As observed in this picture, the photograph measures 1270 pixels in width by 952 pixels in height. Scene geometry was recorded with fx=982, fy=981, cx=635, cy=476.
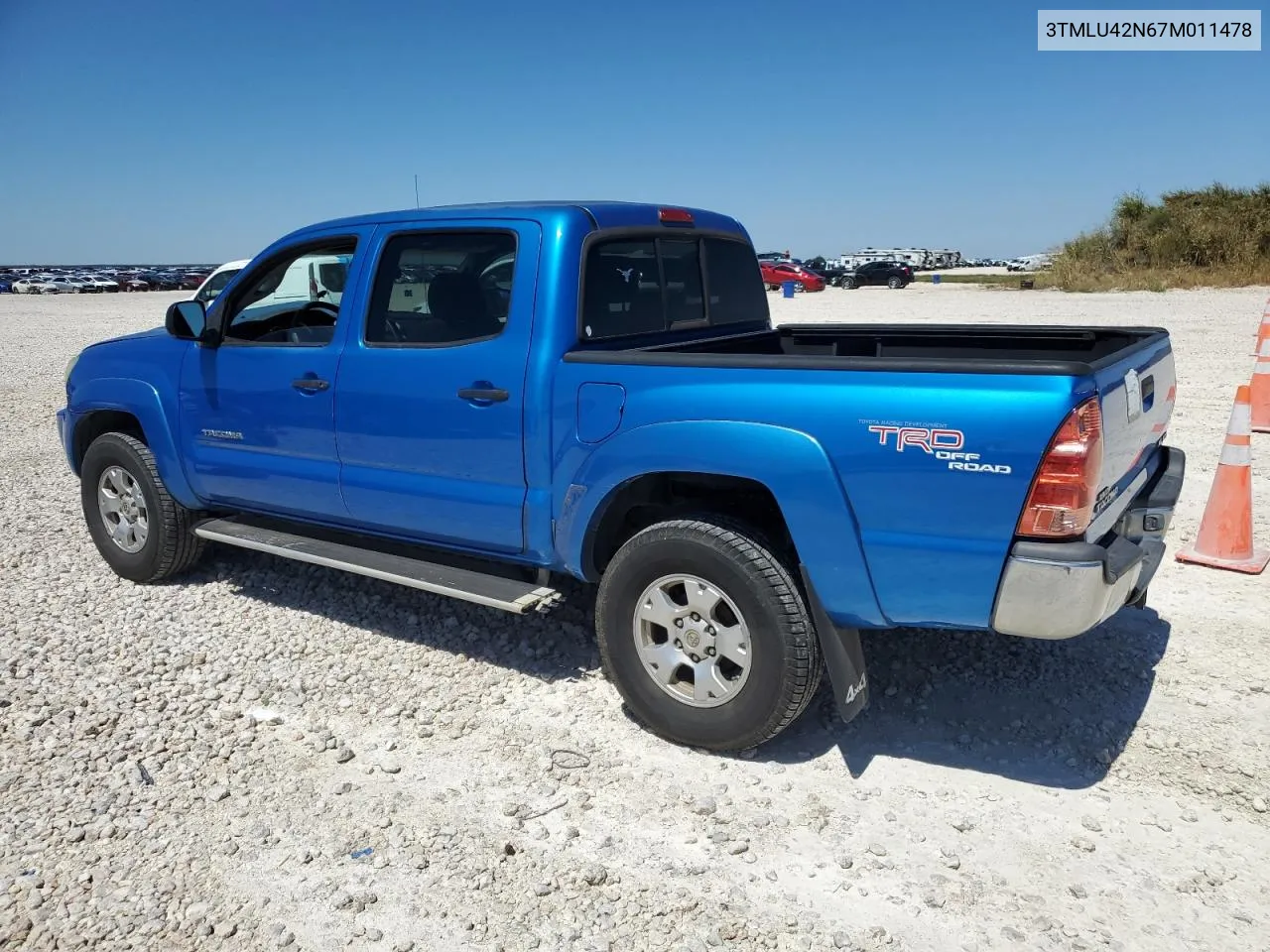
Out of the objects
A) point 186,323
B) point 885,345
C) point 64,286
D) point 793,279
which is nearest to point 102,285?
point 64,286

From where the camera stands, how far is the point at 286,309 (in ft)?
17.3

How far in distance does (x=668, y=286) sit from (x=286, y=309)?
2.18 m

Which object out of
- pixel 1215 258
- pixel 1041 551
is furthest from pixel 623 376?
pixel 1215 258

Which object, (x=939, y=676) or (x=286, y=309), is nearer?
(x=939, y=676)

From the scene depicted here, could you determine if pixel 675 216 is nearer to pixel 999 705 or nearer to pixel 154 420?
pixel 999 705

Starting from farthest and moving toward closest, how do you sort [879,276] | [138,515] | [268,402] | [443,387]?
[879,276] < [138,515] < [268,402] < [443,387]

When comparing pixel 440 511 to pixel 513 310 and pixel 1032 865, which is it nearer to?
pixel 513 310

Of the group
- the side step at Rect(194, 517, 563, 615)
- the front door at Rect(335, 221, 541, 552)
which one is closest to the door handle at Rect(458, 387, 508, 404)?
the front door at Rect(335, 221, 541, 552)

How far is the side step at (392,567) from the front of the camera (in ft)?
12.9

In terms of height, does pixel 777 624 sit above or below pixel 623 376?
below

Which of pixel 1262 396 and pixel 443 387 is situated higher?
pixel 443 387

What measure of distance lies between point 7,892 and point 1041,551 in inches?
127

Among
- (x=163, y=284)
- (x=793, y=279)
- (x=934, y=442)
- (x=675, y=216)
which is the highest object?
(x=163, y=284)

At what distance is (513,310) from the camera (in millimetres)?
3879
